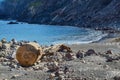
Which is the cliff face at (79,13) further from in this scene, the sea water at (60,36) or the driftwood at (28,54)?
the driftwood at (28,54)

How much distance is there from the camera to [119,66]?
795 inches

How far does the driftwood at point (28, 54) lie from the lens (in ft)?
72.5

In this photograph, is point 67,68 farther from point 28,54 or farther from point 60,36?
point 60,36

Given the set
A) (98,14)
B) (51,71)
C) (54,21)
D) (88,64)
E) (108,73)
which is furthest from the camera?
(54,21)

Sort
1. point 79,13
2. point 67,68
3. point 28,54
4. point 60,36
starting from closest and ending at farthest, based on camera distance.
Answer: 1. point 67,68
2. point 28,54
3. point 60,36
4. point 79,13

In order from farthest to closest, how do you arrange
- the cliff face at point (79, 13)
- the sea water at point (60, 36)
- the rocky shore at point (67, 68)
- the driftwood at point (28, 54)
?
1. the cliff face at point (79, 13)
2. the sea water at point (60, 36)
3. the driftwood at point (28, 54)
4. the rocky shore at point (67, 68)

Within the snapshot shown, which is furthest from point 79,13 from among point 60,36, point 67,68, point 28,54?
point 67,68

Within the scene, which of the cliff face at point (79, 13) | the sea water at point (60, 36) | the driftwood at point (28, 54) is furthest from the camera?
the cliff face at point (79, 13)

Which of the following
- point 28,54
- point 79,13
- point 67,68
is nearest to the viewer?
point 67,68

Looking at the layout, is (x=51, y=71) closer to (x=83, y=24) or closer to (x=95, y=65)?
(x=95, y=65)

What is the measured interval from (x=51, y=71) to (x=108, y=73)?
8.93 feet

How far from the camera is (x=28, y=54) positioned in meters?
22.1

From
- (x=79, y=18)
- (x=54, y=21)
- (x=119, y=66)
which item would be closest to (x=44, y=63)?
(x=119, y=66)

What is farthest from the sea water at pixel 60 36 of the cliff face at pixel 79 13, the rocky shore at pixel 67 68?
the rocky shore at pixel 67 68
